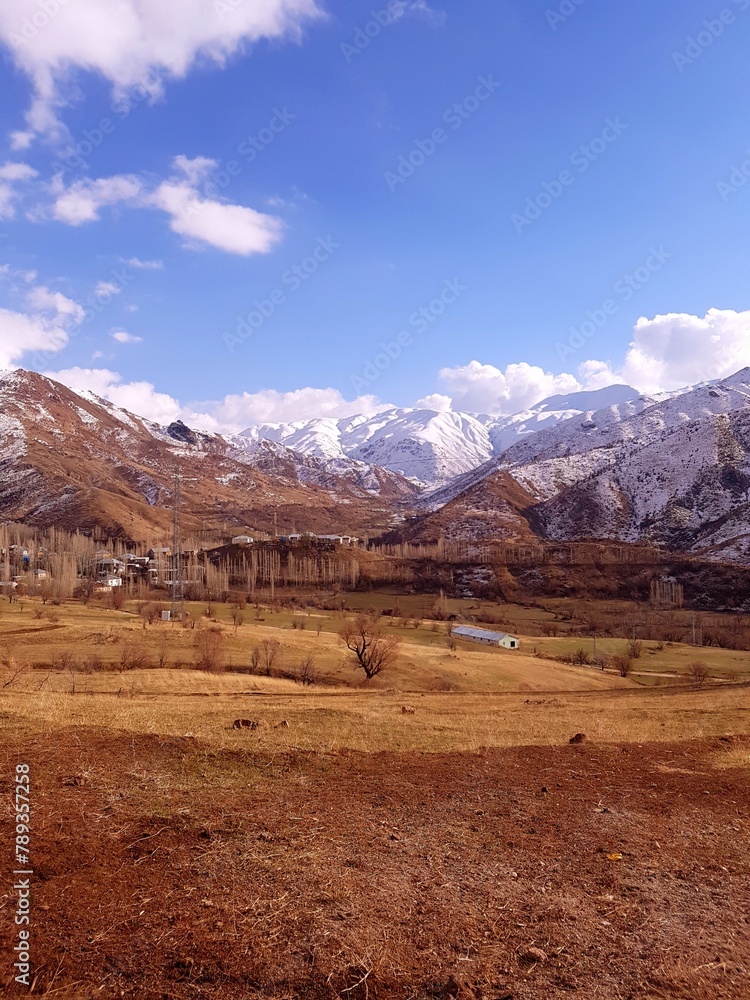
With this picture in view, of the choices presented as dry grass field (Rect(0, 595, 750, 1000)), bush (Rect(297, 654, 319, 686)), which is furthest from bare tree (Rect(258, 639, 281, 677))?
dry grass field (Rect(0, 595, 750, 1000))

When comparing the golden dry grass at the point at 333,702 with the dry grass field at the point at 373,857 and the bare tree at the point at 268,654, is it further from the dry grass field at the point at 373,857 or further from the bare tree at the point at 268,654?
the bare tree at the point at 268,654

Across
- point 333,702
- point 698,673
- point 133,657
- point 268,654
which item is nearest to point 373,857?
point 333,702

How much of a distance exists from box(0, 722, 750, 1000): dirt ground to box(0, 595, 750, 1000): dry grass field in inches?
1.4

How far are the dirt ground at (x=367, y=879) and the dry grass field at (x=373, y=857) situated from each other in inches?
1.4

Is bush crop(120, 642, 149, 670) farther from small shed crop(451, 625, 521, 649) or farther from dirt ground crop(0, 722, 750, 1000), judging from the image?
small shed crop(451, 625, 521, 649)

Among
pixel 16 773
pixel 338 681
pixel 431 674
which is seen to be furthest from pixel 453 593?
pixel 16 773

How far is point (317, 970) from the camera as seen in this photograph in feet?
22.5

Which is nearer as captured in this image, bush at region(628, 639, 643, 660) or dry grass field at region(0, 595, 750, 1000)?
dry grass field at region(0, 595, 750, 1000)

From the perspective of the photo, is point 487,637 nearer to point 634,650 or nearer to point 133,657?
point 634,650

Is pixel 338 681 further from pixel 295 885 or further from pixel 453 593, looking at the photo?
pixel 453 593

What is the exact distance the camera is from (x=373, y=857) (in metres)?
9.63

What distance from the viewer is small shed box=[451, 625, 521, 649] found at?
8419 cm

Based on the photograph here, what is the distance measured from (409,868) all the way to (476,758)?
6.96 meters

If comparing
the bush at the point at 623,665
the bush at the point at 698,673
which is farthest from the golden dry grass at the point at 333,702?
the bush at the point at 698,673
